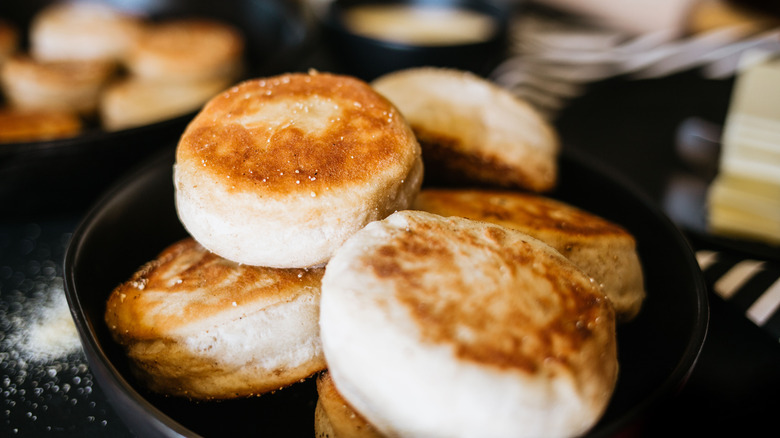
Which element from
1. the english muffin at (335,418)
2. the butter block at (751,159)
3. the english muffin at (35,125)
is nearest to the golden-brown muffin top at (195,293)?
the english muffin at (335,418)

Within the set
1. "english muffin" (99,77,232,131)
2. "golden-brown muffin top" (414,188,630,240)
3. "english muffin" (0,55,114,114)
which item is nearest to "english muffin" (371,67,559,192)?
"golden-brown muffin top" (414,188,630,240)

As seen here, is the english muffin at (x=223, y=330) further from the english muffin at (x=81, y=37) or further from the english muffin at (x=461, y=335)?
the english muffin at (x=81, y=37)

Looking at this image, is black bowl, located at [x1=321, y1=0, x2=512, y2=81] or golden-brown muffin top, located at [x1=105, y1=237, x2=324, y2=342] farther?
black bowl, located at [x1=321, y1=0, x2=512, y2=81]

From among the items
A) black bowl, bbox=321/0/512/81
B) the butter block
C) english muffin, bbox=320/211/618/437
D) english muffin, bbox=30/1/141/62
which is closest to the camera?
english muffin, bbox=320/211/618/437

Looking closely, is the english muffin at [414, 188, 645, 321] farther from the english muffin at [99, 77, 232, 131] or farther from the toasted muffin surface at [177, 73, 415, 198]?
the english muffin at [99, 77, 232, 131]

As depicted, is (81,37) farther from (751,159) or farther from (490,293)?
(751,159)

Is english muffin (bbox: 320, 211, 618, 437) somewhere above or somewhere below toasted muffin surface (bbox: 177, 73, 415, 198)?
below
